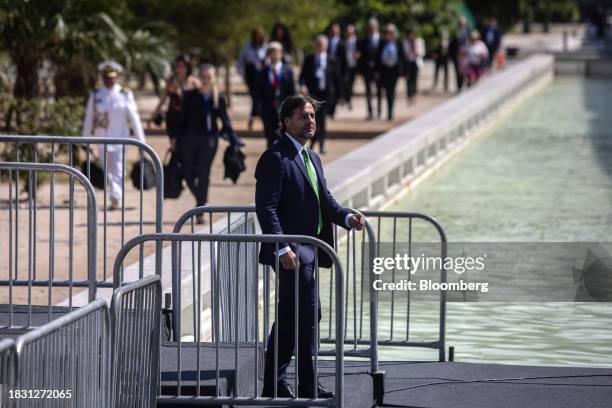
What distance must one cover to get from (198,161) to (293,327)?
8188 millimetres

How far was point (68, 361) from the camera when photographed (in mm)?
6188

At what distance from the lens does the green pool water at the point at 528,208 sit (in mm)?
→ 10695

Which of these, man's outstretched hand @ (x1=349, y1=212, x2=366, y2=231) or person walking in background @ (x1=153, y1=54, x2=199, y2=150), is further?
person walking in background @ (x1=153, y1=54, x2=199, y2=150)

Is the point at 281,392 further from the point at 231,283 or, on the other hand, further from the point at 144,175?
the point at 144,175

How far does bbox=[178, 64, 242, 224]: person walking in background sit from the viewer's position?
15562 mm

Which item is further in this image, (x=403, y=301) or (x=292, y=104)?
(x=403, y=301)

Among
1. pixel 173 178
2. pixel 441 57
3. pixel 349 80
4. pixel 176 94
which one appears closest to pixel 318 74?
pixel 349 80

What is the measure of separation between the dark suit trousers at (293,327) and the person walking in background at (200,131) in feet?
26.2

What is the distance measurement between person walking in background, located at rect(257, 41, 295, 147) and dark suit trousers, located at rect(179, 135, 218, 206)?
16.5 ft

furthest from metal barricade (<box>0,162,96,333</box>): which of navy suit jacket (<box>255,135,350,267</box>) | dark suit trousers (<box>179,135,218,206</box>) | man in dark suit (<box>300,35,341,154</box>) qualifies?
man in dark suit (<box>300,35,341,154</box>)

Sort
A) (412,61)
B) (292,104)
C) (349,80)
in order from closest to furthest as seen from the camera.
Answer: (292,104), (349,80), (412,61)

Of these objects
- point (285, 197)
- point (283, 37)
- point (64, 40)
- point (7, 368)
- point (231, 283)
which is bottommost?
point (231, 283)

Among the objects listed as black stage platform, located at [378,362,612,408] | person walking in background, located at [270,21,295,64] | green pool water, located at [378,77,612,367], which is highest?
person walking in background, located at [270,21,295,64]

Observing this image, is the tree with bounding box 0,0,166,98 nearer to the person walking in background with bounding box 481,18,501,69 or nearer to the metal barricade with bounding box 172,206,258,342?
the metal barricade with bounding box 172,206,258,342
